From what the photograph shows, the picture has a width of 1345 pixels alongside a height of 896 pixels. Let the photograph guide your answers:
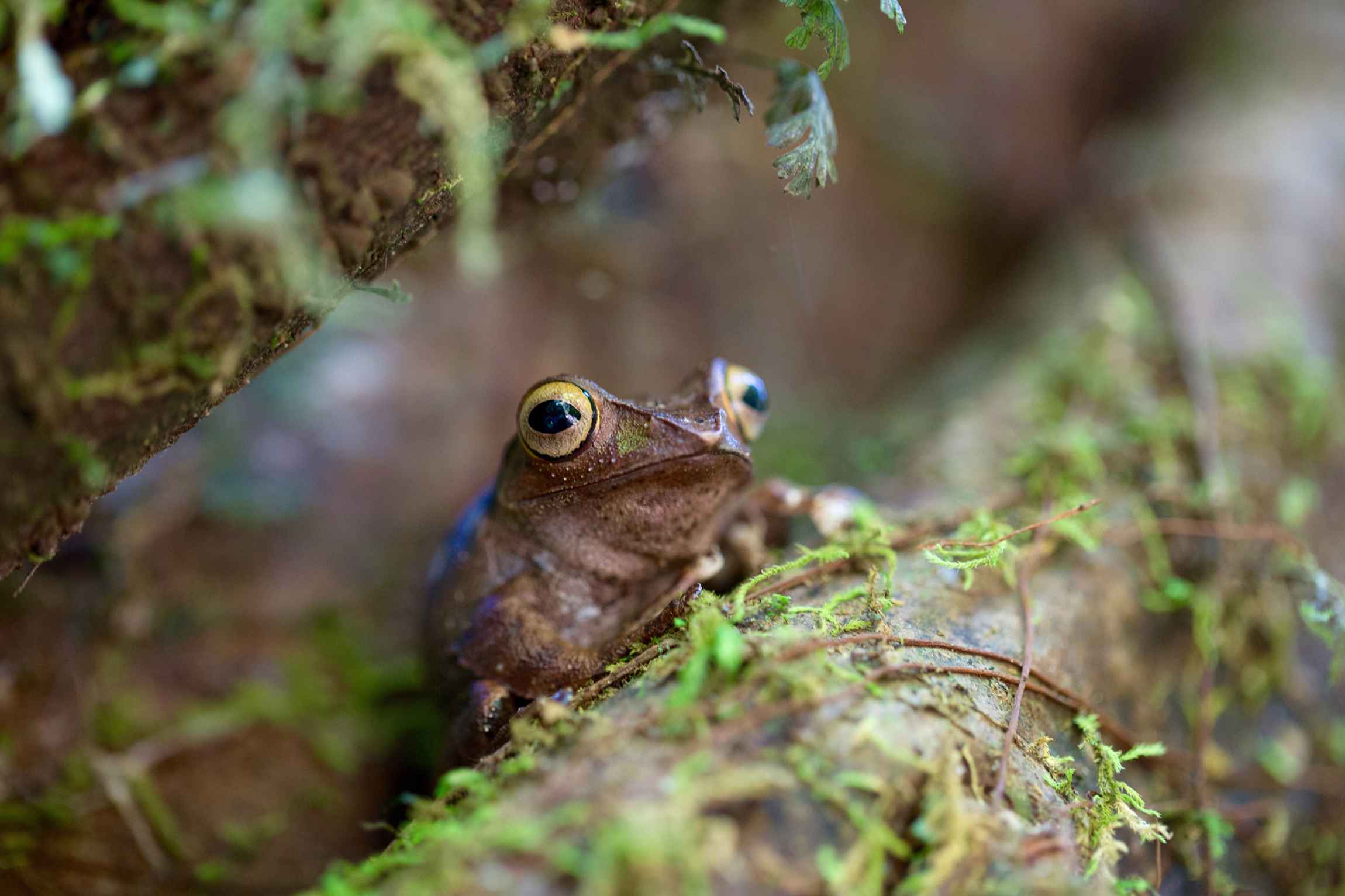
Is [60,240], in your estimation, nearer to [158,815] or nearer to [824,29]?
[824,29]

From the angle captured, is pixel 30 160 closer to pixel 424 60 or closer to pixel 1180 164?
pixel 424 60

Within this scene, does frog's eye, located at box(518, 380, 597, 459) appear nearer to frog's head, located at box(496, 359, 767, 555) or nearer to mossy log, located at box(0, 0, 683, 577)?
A: frog's head, located at box(496, 359, 767, 555)

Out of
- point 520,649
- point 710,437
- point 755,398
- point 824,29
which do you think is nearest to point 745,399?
point 755,398

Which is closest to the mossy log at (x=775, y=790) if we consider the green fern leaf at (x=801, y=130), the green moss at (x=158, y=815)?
the green fern leaf at (x=801, y=130)

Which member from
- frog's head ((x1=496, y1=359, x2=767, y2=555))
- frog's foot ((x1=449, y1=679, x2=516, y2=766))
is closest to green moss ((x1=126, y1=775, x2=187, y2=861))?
frog's foot ((x1=449, y1=679, x2=516, y2=766))

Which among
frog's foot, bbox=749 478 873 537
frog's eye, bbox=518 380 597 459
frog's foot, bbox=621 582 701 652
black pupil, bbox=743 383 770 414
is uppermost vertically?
frog's eye, bbox=518 380 597 459
